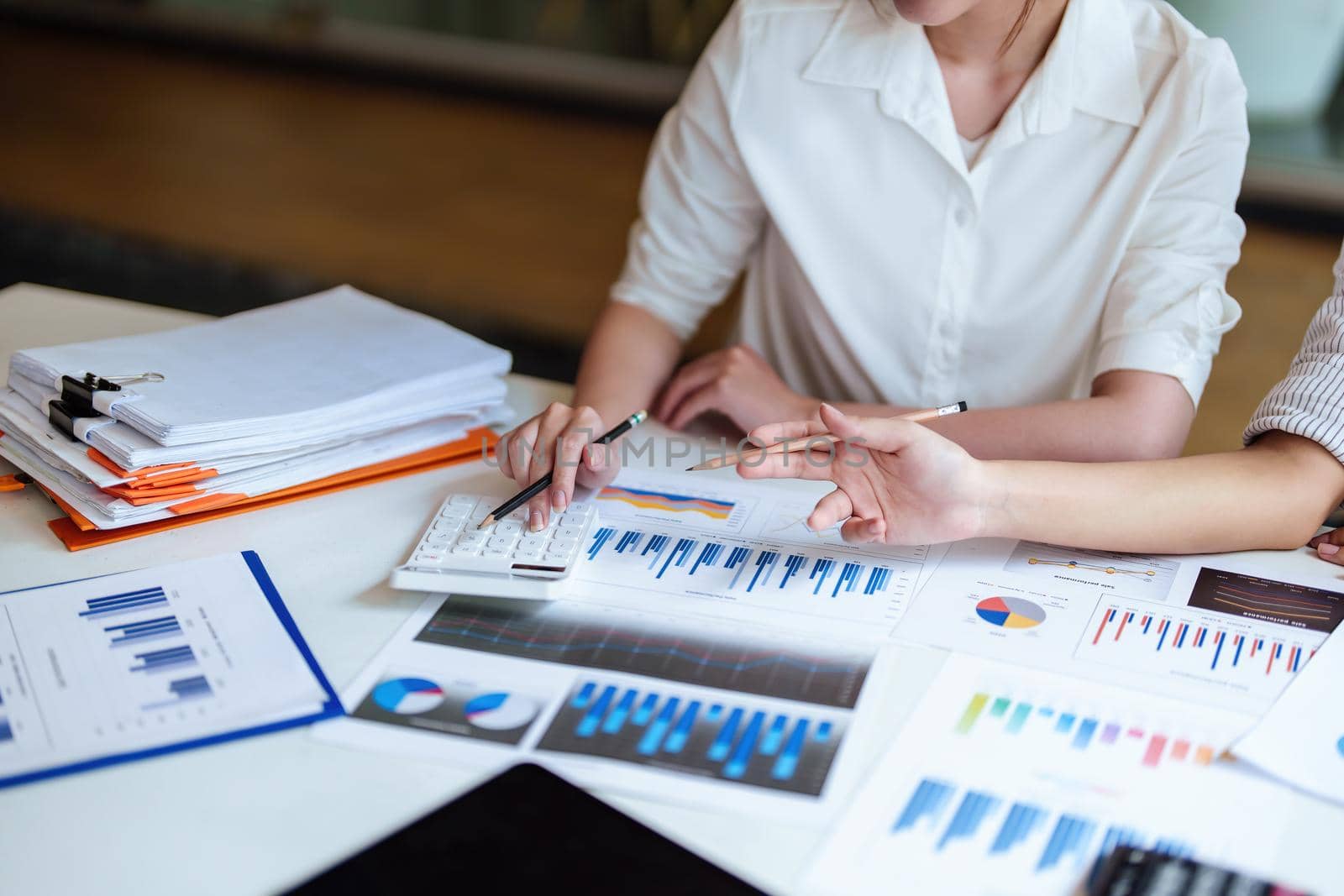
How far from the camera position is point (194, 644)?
88cm

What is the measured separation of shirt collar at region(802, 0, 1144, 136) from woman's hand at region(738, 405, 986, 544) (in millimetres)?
462

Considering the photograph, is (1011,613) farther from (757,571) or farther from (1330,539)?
(1330,539)

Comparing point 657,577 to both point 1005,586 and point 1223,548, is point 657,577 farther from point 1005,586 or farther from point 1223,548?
point 1223,548

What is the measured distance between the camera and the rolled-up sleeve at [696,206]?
1.37 meters

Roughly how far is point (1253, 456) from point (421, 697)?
2.40ft

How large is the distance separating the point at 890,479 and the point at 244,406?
1.84 ft

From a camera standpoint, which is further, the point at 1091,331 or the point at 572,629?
the point at 1091,331

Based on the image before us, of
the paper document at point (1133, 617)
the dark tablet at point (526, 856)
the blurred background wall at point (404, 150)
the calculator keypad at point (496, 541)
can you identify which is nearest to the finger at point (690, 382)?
the calculator keypad at point (496, 541)

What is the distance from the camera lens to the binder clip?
1.06m

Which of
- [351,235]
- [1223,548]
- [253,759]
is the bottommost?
[351,235]

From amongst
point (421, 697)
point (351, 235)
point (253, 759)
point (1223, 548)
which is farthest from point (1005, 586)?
point (351, 235)

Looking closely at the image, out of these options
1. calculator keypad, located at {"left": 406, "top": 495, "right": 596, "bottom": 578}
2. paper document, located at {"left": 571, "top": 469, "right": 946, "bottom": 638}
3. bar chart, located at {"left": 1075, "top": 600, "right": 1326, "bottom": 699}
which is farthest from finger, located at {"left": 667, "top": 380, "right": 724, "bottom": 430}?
bar chart, located at {"left": 1075, "top": 600, "right": 1326, "bottom": 699}

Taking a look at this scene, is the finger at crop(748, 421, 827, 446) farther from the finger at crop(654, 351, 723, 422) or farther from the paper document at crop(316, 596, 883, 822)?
the finger at crop(654, 351, 723, 422)

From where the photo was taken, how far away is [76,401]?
1.08 metres
